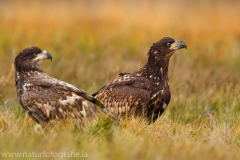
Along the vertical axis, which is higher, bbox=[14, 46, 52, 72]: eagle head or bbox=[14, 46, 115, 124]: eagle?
bbox=[14, 46, 52, 72]: eagle head

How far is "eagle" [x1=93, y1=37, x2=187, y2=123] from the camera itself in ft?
25.7

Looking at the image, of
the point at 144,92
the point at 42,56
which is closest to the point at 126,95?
the point at 144,92

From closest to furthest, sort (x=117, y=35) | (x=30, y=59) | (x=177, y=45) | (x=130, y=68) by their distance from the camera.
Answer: (x=30, y=59) → (x=177, y=45) → (x=130, y=68) → (x=117, y=35)

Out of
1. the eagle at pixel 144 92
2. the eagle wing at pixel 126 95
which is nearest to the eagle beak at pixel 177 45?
the eagle at pixel 144 92

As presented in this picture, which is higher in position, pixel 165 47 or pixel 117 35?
pixel 165 47

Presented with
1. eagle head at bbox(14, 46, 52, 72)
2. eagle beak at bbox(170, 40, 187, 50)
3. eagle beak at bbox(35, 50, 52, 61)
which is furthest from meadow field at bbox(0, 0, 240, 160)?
eagle beak at bbox(170, 40, 187, 50)

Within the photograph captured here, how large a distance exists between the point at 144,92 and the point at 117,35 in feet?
22.0

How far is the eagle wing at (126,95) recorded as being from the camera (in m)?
7.80

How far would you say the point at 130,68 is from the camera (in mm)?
11766

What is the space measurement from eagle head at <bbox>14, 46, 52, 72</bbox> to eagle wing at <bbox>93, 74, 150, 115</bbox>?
0.91m

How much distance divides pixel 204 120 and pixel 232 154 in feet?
7.91

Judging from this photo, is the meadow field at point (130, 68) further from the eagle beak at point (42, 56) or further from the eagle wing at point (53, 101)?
the eagle beak at point (42, 56)

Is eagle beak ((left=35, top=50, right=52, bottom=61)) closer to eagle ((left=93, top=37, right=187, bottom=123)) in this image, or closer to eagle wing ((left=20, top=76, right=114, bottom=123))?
eagle wing ((left=20, top=76, right=114, bottom=123))

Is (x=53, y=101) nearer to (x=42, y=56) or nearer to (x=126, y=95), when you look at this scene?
(x=42, y=56)
